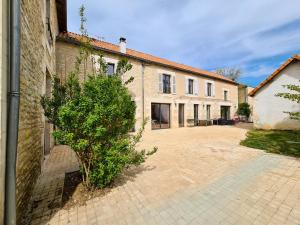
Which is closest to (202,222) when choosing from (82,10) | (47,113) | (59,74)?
(47,113)

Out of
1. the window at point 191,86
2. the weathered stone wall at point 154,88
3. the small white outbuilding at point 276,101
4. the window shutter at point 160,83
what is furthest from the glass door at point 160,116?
the small white outbuilding at point 276,101

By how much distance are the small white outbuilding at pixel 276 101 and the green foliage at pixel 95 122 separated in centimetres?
1014

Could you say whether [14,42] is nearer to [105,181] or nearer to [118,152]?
[118,152]

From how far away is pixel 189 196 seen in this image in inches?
126

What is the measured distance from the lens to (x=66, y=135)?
8.90ft

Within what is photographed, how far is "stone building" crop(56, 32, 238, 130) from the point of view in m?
10.2

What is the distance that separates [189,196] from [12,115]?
3102 millimetres

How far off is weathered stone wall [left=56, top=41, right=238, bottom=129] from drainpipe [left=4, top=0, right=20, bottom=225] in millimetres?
8137

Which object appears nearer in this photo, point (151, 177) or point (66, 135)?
point (66, 135)

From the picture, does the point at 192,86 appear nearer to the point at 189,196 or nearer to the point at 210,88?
the point at 210,88

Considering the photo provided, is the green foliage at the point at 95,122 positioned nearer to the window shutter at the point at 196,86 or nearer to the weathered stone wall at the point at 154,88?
the weathered stone wall at the point at 154,88

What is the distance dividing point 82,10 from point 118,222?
497 cm

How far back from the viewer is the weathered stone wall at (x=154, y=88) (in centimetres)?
976

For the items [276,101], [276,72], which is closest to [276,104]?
[276,101]
